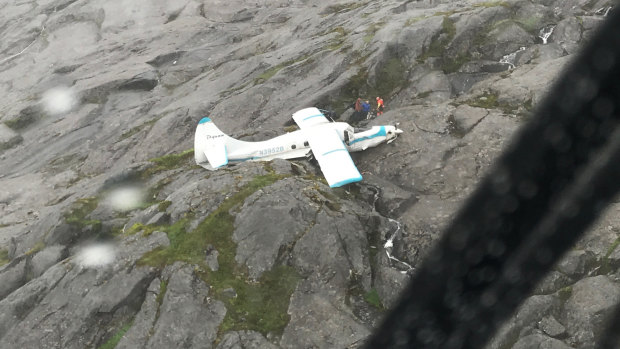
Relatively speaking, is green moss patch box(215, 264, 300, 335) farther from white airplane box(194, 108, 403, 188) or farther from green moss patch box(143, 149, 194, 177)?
green moss patch box(143, 149, 194, 177)

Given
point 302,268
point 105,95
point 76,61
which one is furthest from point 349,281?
point 76,61

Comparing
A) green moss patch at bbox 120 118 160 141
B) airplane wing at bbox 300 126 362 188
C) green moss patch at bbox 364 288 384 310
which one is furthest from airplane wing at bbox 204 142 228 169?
green moss patch at bbox 120 118 160 141

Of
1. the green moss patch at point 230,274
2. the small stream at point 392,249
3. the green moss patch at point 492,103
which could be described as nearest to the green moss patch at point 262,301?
the green moss patch at point 230,274

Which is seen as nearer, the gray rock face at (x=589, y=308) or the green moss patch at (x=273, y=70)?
the gray rock face at (x=589, y=308)

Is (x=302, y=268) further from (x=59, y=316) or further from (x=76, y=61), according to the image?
(x=76, y=61)

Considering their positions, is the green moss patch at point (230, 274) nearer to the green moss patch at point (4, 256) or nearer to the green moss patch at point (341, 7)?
the green moss patch at point (4, 256)

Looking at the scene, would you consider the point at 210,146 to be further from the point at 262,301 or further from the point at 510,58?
the point at 510,58
